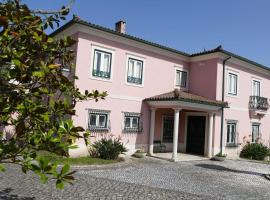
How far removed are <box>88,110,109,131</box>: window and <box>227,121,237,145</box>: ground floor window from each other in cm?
912

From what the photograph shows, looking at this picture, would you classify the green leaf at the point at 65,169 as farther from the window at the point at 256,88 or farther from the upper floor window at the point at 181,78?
the window at the point at 256,88

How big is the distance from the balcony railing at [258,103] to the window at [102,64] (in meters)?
11.9

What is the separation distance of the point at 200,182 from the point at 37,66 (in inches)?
389

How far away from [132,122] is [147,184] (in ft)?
23.4

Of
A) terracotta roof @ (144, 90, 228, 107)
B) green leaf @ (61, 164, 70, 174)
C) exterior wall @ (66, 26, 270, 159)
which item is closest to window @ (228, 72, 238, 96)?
exterior wall @ (66, 26, 270, 159)

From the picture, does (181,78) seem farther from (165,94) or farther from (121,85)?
(121,85)

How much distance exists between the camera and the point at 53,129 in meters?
2.18

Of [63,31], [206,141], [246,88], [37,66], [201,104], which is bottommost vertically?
[206,141]

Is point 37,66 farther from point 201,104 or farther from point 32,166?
point 201,104

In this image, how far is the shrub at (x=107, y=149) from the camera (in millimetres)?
14219

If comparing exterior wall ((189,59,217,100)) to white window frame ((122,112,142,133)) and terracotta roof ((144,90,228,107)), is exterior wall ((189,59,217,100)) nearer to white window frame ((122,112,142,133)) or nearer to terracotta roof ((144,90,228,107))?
terracotta roof ((144,90,228,107))

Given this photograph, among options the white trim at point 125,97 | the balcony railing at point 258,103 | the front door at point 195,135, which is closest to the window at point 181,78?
the front door at point 195,135

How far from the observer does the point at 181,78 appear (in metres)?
20.0

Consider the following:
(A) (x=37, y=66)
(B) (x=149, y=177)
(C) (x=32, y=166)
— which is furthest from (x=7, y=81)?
(B) (x=149, y=177)
